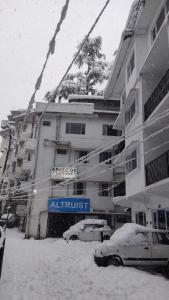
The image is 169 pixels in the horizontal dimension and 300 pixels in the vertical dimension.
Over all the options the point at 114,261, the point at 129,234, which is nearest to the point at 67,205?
the point at 129,234

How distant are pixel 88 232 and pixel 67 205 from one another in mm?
3902

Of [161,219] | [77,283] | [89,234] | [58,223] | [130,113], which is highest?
[130,113]

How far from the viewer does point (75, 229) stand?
20.1 m

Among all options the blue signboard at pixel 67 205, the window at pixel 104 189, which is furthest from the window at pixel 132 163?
the window at pixel 104 189

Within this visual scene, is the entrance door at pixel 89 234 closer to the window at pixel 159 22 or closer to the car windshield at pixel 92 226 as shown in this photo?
the car windshield at pixel 92 226

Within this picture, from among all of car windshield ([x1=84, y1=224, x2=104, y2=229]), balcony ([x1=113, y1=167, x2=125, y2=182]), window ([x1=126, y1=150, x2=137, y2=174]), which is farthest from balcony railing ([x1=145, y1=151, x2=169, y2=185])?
balcony ([x1=113, y1=167, x2=125, y2=182])

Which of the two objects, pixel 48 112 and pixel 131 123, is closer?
pixel 131 123

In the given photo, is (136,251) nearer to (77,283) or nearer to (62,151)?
(77,283)

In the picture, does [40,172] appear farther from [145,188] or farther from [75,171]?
[145,188]

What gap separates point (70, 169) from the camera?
24828mm

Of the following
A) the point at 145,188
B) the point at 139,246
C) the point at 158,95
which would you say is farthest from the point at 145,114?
the point at 139,246

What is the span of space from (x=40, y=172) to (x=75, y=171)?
364cm

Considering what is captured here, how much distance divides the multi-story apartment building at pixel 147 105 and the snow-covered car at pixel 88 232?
385 centimetres

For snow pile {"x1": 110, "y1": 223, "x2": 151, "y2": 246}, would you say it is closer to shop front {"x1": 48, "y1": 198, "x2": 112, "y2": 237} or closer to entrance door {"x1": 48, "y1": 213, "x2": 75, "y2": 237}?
shop front {"x1": 48, "y1": 198, "x2": 112, "y2": 237}
